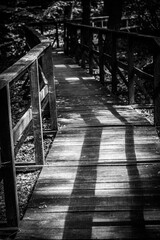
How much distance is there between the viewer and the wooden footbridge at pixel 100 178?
3.41 meters

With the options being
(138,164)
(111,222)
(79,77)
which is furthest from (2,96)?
(79,77)

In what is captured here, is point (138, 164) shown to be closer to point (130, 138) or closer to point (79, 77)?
point (130, 138)

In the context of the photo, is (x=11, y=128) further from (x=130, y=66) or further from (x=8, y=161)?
(x=130, y=66)

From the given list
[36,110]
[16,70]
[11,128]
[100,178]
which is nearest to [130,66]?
[36,110]

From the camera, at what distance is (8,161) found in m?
3.41

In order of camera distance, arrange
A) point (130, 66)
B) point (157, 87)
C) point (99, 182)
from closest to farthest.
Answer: point (99, 182), point (157, 87), point (130, 66)

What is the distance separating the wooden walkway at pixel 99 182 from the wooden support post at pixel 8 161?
0.15 m

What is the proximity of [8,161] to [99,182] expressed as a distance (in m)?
1.26

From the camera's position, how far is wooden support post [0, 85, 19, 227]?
3.34m

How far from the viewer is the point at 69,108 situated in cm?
801

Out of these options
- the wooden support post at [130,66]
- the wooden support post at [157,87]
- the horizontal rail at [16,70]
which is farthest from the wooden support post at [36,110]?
the wooden support post at [130,66]

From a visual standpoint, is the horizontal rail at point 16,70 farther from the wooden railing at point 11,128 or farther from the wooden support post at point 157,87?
the wooden support post at point 157,87

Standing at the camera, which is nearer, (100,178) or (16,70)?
(16,70)

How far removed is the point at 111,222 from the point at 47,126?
3.89m
